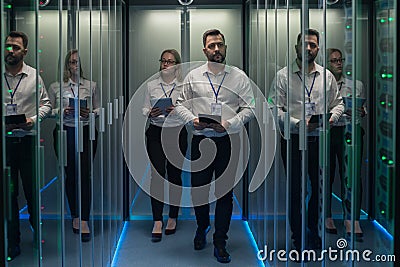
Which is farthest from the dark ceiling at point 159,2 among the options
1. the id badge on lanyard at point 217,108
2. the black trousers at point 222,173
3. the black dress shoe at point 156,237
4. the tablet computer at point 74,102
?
the black dress shoe at point 156,237

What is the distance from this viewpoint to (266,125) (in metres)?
5.31

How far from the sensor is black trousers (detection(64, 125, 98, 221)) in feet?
11.9

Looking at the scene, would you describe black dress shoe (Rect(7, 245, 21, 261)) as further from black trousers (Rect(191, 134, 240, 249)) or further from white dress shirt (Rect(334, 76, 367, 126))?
black trousers (Rect(191, 134, 240, 249))

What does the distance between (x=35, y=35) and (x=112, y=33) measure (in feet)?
9.24

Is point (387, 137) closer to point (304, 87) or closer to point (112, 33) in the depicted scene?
point (304, 87)

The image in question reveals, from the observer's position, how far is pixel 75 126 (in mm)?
3771

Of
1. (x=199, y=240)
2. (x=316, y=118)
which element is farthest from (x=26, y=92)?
(x=199, y=240)

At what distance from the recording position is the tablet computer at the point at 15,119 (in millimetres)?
2508

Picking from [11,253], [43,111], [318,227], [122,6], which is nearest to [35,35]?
[43,111]

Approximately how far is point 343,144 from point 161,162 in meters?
3.55

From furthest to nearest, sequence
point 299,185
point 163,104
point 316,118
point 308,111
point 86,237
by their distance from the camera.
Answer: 1. point 163,104
2. point 86,237
3. point 299,185
4. point 308,111
5. point 316,118

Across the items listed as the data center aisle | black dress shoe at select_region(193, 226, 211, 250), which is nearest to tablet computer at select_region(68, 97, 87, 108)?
the data center aisle

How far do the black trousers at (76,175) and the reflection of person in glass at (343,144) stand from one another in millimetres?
1447

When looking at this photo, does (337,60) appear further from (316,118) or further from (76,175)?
(76,175)
